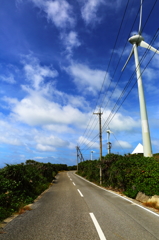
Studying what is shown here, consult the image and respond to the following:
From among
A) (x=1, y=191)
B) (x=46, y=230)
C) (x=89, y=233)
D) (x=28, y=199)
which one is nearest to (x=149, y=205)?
(x=89, y=233)

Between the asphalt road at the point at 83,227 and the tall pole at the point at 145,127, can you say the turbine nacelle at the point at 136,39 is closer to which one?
the tall pole at the point at 145,127

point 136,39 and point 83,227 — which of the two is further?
point 136,39

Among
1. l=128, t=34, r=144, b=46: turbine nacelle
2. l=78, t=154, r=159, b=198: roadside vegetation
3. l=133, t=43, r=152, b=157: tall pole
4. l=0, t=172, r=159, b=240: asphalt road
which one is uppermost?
l=128, t=34, r=144, b=46: turbine nacelle

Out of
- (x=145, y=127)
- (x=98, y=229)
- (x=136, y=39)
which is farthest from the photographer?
(x=136, y=39)

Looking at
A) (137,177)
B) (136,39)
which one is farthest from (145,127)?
(136,39)

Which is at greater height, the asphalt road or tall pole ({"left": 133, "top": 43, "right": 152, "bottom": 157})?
tall pole ({"left": 133, "top": 43, "right": 152, "bottom": 157})

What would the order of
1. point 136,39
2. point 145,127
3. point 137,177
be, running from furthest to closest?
1. point 136,39
2. point 145,127
3. point 137,177

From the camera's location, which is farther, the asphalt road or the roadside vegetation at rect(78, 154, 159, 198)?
the roadside vegetation at rect(78, 154, 159, 198)

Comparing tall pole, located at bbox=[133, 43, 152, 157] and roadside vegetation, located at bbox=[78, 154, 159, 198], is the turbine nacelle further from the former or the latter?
roadside vegetation, located at bbox=[78, 154, 159, 198]

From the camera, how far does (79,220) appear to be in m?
6.61

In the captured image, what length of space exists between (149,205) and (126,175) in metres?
5.62

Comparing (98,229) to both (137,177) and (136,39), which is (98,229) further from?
(136,39)

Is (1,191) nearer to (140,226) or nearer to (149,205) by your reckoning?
(140,226)

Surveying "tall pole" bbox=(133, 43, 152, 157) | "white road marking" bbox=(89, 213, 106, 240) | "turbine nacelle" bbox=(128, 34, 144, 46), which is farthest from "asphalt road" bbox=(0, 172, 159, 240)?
"turbine nacelle" bbox=(128, 34, 144, 46)
